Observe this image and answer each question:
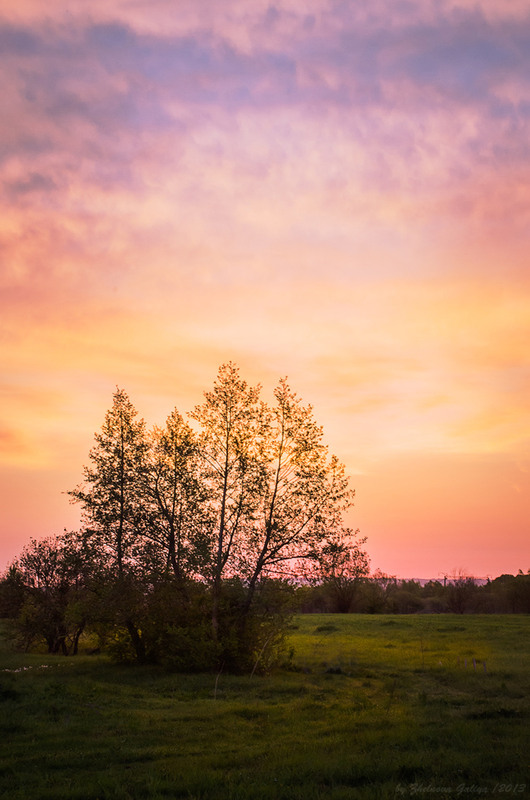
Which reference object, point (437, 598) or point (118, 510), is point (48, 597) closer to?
point (118, 510)

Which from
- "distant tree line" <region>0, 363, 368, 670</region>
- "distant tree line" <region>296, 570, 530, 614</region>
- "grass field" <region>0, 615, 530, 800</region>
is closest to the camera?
"grass field" <region>0, 615, 530, 800</region>

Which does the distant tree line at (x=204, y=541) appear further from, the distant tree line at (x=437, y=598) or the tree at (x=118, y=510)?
the distant tree line at (x=437, y=598)

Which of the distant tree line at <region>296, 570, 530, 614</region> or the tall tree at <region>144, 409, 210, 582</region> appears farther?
the distant tree line at <region>296, 570, 530, 614</region>

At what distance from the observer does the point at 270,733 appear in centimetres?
1939

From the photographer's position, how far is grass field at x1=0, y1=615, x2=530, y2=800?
44.2 feet

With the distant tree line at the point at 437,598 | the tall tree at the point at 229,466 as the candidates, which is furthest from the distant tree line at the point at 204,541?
the distant tree line at the point at 437,598

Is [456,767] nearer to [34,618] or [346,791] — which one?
[346,791]

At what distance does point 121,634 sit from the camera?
40250 mm

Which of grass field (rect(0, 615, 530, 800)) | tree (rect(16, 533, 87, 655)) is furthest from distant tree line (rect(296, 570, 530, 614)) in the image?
grass field (rect(0, 615, 530, 800))

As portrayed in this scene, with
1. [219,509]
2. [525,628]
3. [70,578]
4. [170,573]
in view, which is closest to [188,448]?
[219,509]

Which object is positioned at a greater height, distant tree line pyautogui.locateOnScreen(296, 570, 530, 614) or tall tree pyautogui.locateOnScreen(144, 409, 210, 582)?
tall tree pyautogui.locateOnScreen(144, 409, 210, 582)

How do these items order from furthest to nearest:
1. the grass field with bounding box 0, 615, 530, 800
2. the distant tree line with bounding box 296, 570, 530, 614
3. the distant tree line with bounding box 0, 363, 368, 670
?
1. the distant tree line with bounding box 296, 570, 530, 614
2. the distant tree line with bounding box 0, 363, 368, 670
3. the grass field with bounding box 0, 615, 530, 800

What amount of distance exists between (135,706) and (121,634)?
16314 millimetres

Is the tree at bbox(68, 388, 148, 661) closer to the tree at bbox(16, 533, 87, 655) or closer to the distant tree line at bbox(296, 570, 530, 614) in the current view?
the tree at bbox(16, 533, 87, 655)
